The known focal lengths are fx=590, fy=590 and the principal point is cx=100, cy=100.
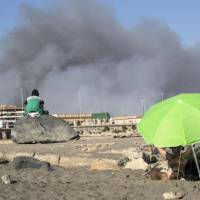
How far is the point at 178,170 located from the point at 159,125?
985mm

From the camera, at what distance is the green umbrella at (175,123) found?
33.0ft

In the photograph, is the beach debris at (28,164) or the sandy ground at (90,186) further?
the beach debris at (28,164)

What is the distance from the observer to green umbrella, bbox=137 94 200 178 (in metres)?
10.1

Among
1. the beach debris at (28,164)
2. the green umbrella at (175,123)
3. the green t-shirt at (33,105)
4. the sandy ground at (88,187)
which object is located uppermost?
the green t-shirt at (33,105)

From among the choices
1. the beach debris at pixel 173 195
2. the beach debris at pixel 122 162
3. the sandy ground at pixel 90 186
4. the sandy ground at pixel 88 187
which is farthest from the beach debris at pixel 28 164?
the beach debris at pixel 173 195

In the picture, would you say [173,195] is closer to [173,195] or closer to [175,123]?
[173,195]

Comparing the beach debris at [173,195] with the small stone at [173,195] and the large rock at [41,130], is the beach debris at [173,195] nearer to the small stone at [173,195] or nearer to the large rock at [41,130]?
the small stone at [173,195]

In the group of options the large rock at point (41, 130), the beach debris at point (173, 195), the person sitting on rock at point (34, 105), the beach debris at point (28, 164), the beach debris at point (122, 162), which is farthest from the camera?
the person sitting on rock at point (34, 105)

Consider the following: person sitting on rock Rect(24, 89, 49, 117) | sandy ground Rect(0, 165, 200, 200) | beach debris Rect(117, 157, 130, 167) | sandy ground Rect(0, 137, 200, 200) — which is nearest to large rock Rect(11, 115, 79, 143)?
person sitting on rock Rect(24, 89, 49, 117)

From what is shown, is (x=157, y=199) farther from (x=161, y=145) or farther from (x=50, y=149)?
(x=50, y=149)

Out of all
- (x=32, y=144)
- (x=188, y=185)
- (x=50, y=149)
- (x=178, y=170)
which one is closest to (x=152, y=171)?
(x=178, y=170)

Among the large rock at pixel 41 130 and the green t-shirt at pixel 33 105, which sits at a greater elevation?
the green t-shirt at pixel 33 105

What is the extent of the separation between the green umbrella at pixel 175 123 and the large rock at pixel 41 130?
11761 millimetres

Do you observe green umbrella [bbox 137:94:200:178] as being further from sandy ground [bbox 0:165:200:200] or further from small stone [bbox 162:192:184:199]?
small stone [bbox 162:192:184:199]
